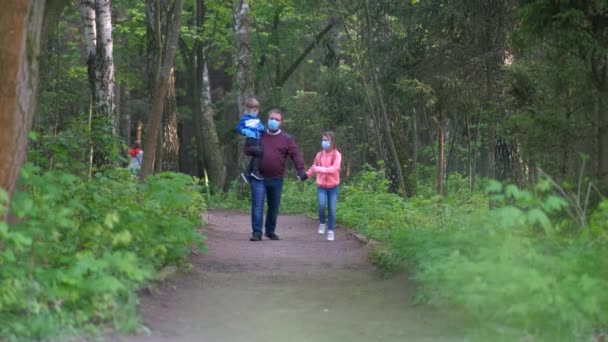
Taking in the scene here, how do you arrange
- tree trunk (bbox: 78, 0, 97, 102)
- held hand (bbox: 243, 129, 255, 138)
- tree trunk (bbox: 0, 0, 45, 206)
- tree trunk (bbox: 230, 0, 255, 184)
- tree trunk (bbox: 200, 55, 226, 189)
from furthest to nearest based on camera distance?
tree trunk (bbox: 200, 55, 226, 189)
tree trunk (bbox: 230, 0, 255, 184)
tree trunk (bbox: 78, 0, 97, 102)
held hand (bbox: 243, 129, 255, 138)
tree trunk (bbox: 0, 0, 45, 206)

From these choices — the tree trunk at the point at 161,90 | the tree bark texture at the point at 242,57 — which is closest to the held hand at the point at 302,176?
the tree trunk at the point at 161,90

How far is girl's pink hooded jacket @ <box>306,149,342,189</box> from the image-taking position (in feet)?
49.4

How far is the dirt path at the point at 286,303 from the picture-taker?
288 inches

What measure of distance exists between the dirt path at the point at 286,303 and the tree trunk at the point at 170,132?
1402cm

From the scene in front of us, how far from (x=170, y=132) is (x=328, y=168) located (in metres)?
13.0

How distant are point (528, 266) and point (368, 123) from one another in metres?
28.0

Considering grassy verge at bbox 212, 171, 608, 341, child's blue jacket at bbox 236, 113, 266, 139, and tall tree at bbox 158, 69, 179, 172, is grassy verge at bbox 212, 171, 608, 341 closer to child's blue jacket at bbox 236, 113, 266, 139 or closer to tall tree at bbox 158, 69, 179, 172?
child's blue jacket at bbox 236, 113, 266, 139

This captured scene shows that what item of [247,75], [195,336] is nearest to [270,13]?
[247,75]

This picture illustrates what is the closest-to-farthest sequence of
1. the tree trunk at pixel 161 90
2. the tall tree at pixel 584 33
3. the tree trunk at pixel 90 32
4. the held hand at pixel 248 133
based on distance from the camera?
1. the tall tree at pixel 584 33
2. the tree trunk at pixel 161 90
3. the held hand at pixel 248 133
4. the tree trunk at pixel 90 32

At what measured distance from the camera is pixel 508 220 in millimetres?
6316

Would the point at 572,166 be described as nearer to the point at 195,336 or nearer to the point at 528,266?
the point at 528,266

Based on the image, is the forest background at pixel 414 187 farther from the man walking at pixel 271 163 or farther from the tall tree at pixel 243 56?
the man walking at pixel 271 163

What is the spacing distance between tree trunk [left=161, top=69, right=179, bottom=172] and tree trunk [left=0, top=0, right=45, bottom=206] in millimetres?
18768

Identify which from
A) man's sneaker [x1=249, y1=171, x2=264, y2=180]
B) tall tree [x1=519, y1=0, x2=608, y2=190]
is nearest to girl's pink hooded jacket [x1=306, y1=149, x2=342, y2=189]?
man's sneaker [x1=249, y1=171, x2=264, y2=180]
